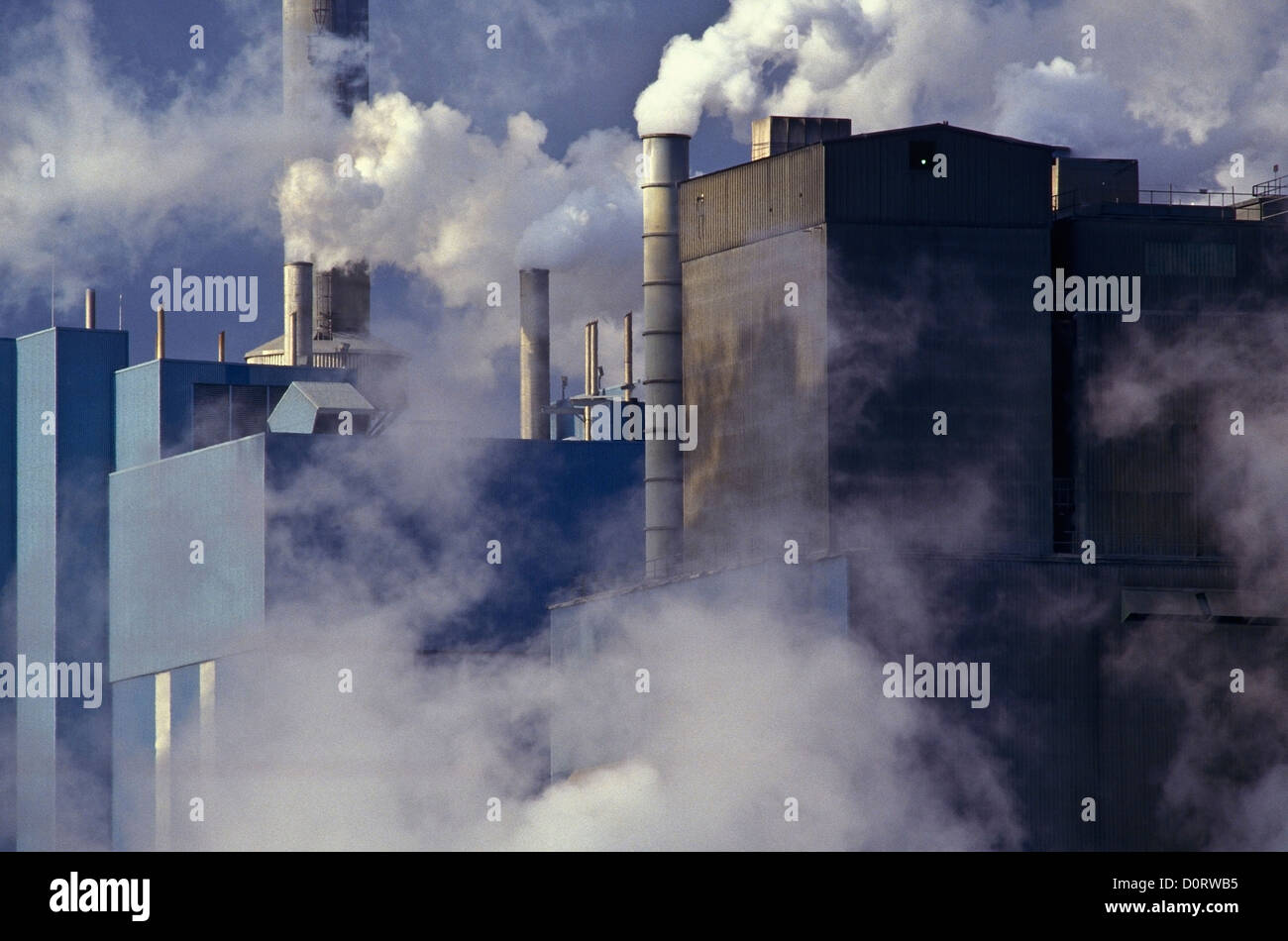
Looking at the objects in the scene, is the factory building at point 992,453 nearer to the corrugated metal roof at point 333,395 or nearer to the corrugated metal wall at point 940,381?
the corrugated metal wall at point 940,381

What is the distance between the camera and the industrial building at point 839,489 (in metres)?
39.0

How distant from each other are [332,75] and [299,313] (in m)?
7.41

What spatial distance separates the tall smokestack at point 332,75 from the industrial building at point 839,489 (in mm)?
9670

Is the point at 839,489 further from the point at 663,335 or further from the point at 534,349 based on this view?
the point at 534,349

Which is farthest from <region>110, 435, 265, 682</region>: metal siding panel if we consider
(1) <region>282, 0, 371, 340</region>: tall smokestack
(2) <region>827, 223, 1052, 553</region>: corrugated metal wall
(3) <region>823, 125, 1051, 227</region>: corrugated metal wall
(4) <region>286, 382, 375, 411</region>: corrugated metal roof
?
(3) <region>823, 125, 1051, 227</region>: corrugated metal wall

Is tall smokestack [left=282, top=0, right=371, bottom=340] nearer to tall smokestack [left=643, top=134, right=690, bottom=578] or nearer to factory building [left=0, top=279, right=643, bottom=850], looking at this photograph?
factory building [left=0, top=279, right=643, bottom=850]

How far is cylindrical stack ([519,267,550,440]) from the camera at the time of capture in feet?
197

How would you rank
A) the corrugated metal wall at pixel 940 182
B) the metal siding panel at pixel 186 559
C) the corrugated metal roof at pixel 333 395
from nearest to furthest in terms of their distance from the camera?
the corrugated metal wall at pixel 940 182
the metal siding panel at pixel 186 559
the corrugated metal roof at pixel 333 395

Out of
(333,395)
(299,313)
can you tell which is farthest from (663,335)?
(299,313)

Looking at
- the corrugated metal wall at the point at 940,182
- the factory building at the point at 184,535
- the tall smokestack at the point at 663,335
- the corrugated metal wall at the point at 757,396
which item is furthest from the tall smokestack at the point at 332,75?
the corrugated metal wall at the point at 940,182
